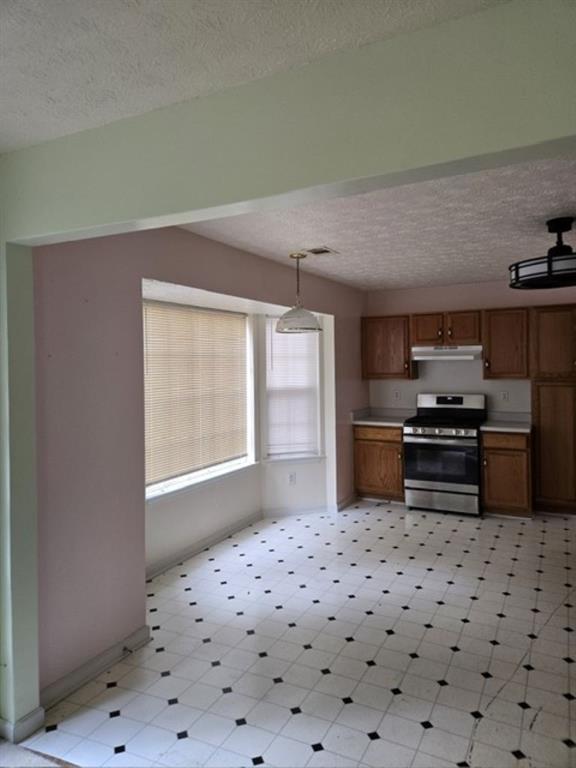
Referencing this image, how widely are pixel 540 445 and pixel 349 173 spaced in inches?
182

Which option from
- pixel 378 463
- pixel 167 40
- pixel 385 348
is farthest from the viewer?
pixel 385 348

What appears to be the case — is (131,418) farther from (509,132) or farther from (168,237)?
(509,132)

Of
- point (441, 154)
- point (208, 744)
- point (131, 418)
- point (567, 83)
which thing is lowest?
point (208, 744)

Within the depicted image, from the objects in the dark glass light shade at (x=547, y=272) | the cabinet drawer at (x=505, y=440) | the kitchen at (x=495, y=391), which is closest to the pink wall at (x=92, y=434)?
the dark glass light shade at (x=547, y=272)

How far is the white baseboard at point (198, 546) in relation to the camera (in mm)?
3924

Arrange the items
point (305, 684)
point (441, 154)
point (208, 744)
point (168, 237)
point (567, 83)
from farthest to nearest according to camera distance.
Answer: point (168, 237)
point (305, 684)
point (208, 744)
point (441, 154)
point (567, 83)

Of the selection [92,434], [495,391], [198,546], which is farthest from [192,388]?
[495,391]

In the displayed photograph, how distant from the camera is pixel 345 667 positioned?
8.90ft

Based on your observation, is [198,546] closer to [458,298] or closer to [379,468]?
[379,468]

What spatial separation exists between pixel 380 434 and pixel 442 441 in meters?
0.72

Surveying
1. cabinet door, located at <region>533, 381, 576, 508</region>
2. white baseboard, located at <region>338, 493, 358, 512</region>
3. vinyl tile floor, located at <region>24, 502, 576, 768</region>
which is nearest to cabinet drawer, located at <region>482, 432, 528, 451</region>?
cabinet door, located at <region>533, 381, 576, 508</region>

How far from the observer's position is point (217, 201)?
5.44ft

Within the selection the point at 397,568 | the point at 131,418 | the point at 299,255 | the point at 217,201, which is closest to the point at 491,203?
the point at 299,255

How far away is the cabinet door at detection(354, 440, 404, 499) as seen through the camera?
572 centimetres
